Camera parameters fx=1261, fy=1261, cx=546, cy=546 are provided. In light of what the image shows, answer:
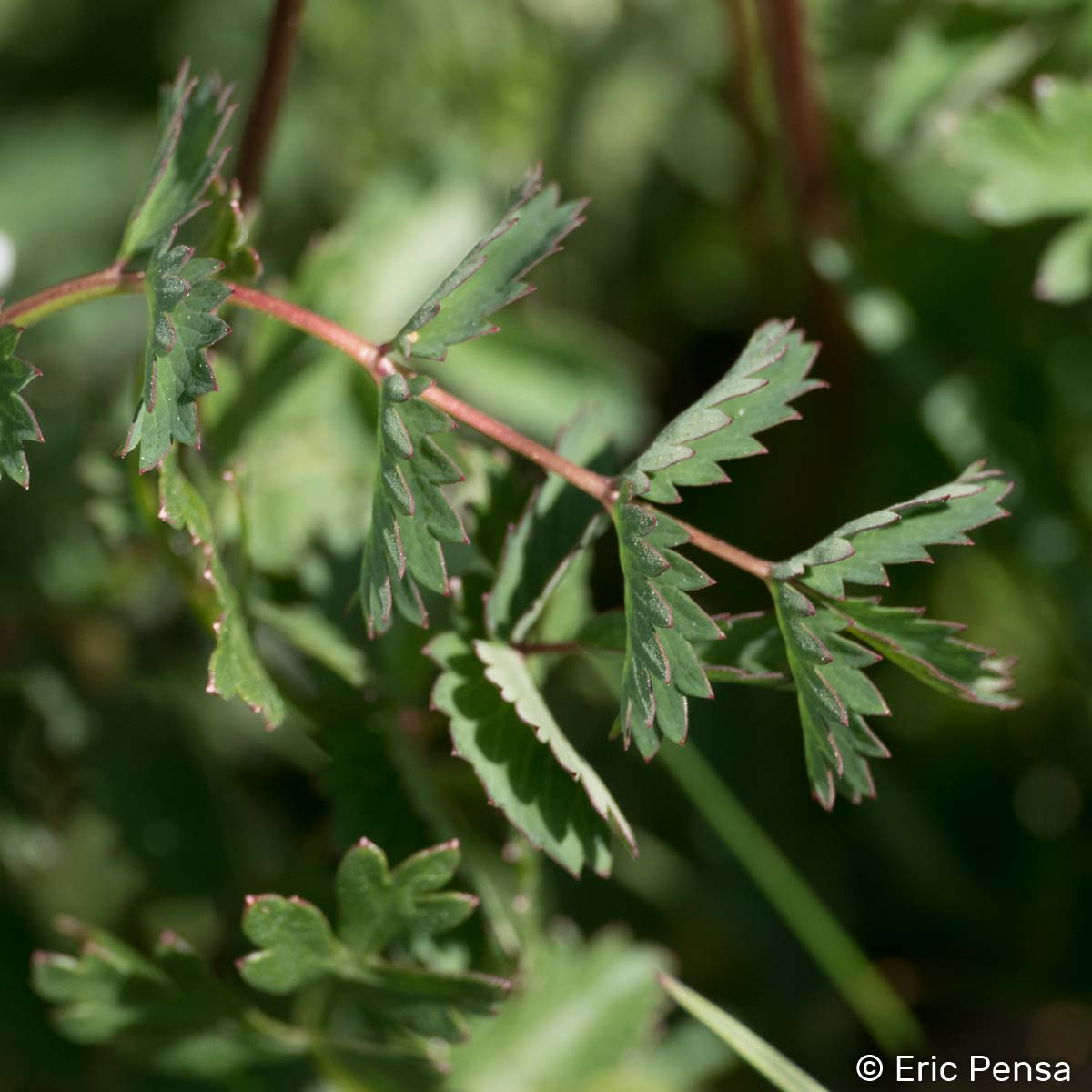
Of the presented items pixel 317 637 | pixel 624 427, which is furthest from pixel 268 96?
pixel 624 427

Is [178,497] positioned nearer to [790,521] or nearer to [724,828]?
[724,828]

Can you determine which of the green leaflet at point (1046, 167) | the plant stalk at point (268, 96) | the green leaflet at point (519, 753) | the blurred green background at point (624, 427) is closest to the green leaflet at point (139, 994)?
the blurred green background at point (624, 427)

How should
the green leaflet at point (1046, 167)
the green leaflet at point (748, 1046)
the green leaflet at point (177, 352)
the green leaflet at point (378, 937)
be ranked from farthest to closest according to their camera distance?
the green leaflet at point (1046, 167)
the green leaflet at point (748, 1046)
the green leaflet at point (378, 937)
the green leaflet at point (177, 352)

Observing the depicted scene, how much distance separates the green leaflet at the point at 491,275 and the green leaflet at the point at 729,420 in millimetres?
143

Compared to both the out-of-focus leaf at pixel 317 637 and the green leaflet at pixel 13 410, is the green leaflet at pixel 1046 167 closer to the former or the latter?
the out-of-focus leaf at pixel 317 637

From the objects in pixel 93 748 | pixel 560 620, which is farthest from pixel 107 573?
pixel 560 620

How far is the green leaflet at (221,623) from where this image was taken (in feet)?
2.92

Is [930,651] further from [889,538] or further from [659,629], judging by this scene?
[659,629]

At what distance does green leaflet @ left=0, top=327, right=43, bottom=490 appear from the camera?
A: 0.85m

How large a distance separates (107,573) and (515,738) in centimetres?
78

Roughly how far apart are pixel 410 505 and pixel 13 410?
0.92ft

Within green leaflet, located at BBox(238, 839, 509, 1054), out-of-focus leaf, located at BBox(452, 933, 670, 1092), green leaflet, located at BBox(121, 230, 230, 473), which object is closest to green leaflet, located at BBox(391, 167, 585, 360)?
green leaflet, located at BBox(121, 230, 230, 473)

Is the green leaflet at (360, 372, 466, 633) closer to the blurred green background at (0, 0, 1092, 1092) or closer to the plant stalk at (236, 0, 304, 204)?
the blurred green background at (0, 0, 1092, 1092)

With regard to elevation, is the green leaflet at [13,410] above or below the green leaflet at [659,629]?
above
